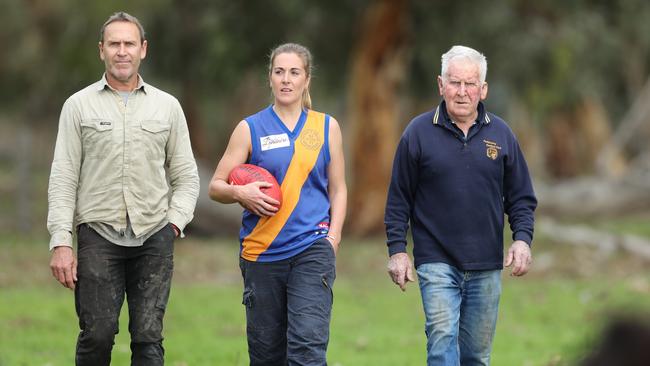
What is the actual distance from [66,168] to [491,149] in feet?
7.56

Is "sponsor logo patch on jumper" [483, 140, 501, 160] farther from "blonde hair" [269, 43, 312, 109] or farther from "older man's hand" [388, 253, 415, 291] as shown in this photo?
"blonde hair" [269, 43, 312, 109]

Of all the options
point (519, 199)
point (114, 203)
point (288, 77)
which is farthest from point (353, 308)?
point (114, 203)

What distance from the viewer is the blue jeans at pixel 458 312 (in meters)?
6.02

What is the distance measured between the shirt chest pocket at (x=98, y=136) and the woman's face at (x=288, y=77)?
94 centimetres

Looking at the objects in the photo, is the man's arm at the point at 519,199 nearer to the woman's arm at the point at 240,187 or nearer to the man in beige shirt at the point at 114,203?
the woman's arm at the point at 240,187

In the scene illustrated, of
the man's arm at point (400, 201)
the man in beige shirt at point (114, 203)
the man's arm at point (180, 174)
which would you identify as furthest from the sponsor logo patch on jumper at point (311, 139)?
the man in beige shirt at point (114, 203)

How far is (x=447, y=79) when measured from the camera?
6.22m

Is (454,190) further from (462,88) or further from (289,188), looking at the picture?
(289,188)

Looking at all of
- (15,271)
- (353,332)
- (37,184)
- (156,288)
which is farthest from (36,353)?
(37,184)

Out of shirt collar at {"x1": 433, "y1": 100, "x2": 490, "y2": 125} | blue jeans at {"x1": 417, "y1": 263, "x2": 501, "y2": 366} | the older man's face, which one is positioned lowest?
blue jeans at {"x1": 417, "y1": 263, "x2": 501, "y2": 366}

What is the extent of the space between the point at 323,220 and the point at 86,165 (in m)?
1.32

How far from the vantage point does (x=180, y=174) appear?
6.29 meters

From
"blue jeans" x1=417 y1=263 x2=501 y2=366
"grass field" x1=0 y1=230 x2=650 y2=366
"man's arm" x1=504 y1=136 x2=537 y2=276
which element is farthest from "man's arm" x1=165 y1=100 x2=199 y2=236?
"grass field" x1=0 y1=230 x2=650 y2=366

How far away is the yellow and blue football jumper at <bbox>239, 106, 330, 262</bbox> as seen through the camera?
6.09m
